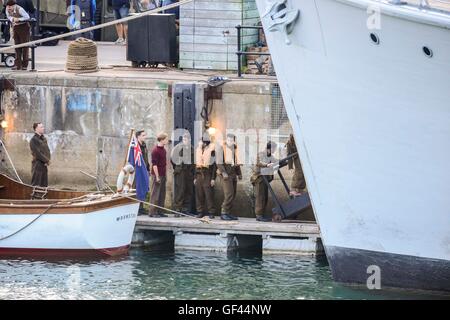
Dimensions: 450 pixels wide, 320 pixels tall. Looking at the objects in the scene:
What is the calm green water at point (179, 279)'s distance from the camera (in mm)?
23641

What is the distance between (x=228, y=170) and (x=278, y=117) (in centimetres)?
128


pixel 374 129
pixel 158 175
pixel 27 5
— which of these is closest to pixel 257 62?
pixel 158 175

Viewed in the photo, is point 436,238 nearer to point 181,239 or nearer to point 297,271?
point 297,271

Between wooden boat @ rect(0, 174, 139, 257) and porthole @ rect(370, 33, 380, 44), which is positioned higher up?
porthole @ rect(370, 33, 380, 44)

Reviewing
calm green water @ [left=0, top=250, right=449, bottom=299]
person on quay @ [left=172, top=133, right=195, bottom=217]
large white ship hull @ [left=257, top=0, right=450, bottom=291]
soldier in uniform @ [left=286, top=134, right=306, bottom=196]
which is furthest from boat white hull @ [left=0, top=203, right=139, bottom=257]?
large white ship hull @ [left=257, top=0, right=450, bottom=291]

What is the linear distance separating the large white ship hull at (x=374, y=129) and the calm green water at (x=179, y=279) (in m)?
0.87

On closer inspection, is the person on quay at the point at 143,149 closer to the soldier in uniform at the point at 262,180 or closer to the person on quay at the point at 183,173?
the person on quay at the point at 183,173

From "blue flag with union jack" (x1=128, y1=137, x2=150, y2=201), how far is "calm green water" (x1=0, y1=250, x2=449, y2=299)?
37.4 inches

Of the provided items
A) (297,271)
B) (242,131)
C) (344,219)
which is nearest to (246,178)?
(242,131)

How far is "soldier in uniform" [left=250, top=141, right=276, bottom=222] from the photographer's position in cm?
2678

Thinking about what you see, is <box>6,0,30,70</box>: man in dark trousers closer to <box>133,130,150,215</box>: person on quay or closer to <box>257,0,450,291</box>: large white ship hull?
<box>133,130,150,215</box>: person on quay

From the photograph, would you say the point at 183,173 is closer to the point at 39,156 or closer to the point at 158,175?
the point at 158,175

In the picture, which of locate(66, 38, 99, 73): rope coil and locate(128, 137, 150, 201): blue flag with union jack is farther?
locate(66, 38, 99, 73): rope coil

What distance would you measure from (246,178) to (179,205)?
1.16m
